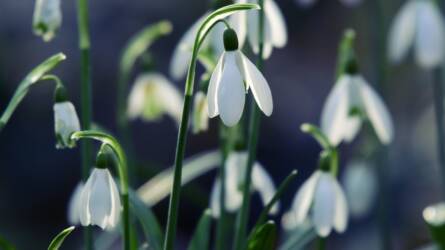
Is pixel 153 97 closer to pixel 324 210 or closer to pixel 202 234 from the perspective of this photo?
pixel 202 234

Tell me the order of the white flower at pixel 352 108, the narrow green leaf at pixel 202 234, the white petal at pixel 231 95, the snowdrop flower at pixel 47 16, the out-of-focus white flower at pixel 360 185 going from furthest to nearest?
1. the out-of-focus white flower at pixel 360 185
2. the white flower at pixel 352 108
3. the narrow green leaf at pixel 202 234
4. the snowdrop flower at pixel 47 16
5. the white petal at pixel 231 95

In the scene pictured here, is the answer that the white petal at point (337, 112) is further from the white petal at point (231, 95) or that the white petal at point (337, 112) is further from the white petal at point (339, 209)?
the white petal at point (231, 95)

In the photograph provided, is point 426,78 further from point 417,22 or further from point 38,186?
point 417,22

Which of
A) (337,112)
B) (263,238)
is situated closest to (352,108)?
(337,112)

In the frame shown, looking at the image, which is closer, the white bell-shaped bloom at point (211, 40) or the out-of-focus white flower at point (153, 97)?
the white bell-shaped bloom at point (211, 40)

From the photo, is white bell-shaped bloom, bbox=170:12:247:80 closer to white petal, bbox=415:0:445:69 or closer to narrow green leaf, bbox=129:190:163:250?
narrow green leaf, bbox=129:190:163:250

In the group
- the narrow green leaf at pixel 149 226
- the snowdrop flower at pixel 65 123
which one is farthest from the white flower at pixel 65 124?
the narrow green leaf at pixel 149 226

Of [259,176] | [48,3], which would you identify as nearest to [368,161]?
[259,176]
